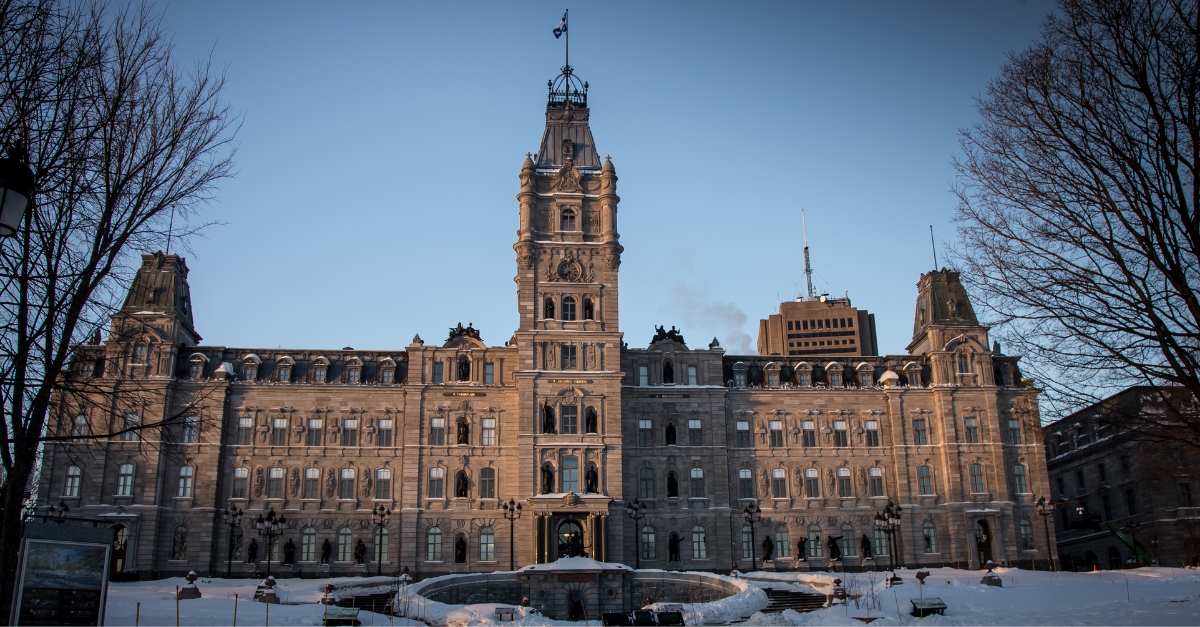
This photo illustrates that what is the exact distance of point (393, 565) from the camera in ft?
181

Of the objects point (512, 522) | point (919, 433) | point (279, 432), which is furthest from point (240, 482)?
point (919, 433)

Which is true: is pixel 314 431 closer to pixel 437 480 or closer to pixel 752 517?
pixel 437 480

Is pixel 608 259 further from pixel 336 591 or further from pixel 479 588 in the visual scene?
pixel 336 591

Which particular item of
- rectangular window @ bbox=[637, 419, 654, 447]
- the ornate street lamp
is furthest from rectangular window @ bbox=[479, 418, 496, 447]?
the ornate street lamp

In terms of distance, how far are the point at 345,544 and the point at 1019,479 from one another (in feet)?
134

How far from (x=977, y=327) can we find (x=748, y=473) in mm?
17756

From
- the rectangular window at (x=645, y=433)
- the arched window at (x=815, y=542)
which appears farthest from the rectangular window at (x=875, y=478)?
the rectangular window at (x=645, y=433)

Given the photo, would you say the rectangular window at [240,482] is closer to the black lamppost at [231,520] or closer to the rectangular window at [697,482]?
the black lamppost at [231,520]

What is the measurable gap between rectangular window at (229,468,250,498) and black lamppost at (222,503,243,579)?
0.99m

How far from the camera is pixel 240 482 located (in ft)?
183

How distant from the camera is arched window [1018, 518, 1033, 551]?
5894cm

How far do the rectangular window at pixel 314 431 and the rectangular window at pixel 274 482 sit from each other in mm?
2230

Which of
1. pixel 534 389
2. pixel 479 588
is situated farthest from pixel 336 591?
pixel 534 389

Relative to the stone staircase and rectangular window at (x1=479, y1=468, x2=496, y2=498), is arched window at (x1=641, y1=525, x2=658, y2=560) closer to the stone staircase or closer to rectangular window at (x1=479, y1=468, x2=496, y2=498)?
rectangular window at (x1=479, y1=468, x2=496, y2=498)
